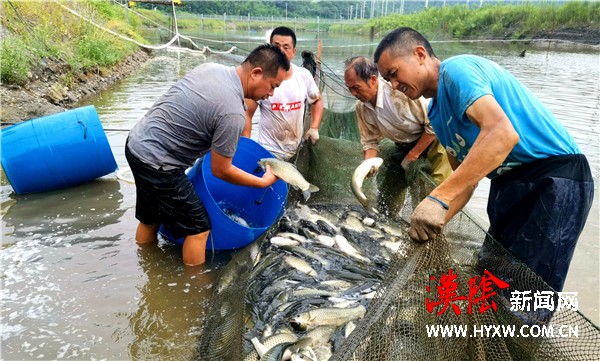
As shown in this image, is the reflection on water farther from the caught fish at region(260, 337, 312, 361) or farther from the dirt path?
the caught fish at region(260, 337, 312, 361)

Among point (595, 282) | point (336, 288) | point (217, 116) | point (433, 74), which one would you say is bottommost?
point (595, 282)

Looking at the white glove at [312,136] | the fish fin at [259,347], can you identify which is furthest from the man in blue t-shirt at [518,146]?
the white glove at [312,136]

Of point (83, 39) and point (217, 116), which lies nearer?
point (217, 116)

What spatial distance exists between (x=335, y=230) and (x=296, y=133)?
130cm

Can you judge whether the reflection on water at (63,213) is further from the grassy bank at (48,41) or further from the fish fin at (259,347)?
the grassy bank at (48,41)

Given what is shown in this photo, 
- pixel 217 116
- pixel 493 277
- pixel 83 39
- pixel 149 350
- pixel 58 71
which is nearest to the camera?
pixel 493 277

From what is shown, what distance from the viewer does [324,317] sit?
305cm

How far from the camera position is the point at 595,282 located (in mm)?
4574

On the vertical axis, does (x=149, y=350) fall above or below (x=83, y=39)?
below

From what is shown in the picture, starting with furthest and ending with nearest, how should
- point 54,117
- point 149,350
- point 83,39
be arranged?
point 83,39 < point 54,117 < point 149,350

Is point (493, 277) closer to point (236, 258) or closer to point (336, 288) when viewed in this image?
point (336, 288)

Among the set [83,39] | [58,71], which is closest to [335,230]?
[58,71]

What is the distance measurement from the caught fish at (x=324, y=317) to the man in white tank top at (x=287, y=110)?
7.92 ft

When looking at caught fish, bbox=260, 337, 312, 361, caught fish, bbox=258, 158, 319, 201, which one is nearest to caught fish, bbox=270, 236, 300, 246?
caught fish, bbox=258, 158, 319, 201
